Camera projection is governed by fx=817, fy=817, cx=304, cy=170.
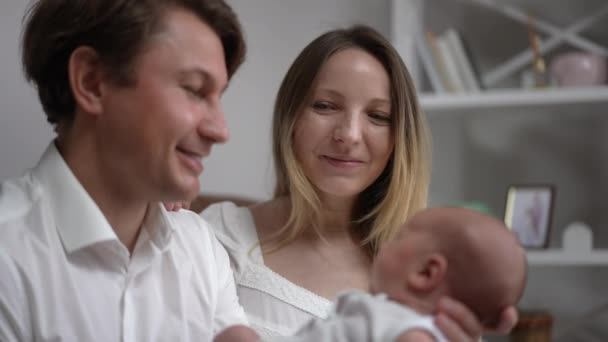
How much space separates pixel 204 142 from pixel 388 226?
29.2 inches

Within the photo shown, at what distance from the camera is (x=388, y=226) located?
1.89m

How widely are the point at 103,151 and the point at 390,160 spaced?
825 mm

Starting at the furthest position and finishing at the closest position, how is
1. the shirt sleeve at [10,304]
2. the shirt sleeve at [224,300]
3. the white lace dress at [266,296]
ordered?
the white lace dress at [266,296] → the shirt sleeve at [224,300] → the shirt sleeve at [10,304]

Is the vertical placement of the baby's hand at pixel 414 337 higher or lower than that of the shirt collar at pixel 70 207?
lower

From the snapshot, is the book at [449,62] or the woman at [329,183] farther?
the book at [449,62]

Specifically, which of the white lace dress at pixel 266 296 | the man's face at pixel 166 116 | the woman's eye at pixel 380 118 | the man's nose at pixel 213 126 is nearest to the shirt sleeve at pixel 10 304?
the man's face at pixel 166 116

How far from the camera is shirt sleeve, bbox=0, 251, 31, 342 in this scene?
1181 millimetres

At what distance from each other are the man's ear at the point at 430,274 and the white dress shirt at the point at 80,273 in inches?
17.3

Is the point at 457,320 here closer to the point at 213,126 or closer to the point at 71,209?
the point at 213,126

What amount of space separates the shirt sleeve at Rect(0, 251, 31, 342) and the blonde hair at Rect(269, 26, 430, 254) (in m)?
0.76

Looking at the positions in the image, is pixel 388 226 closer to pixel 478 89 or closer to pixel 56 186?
pixel 56 186

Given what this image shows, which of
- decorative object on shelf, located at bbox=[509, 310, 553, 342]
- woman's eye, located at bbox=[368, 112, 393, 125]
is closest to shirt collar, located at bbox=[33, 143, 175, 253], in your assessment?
woman's eye, located at bbox=[368, 112, 393, 125]

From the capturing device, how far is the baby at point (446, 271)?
3.89 feet

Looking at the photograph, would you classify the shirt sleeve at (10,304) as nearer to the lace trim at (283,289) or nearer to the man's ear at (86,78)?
the man's ear at (86,78)
